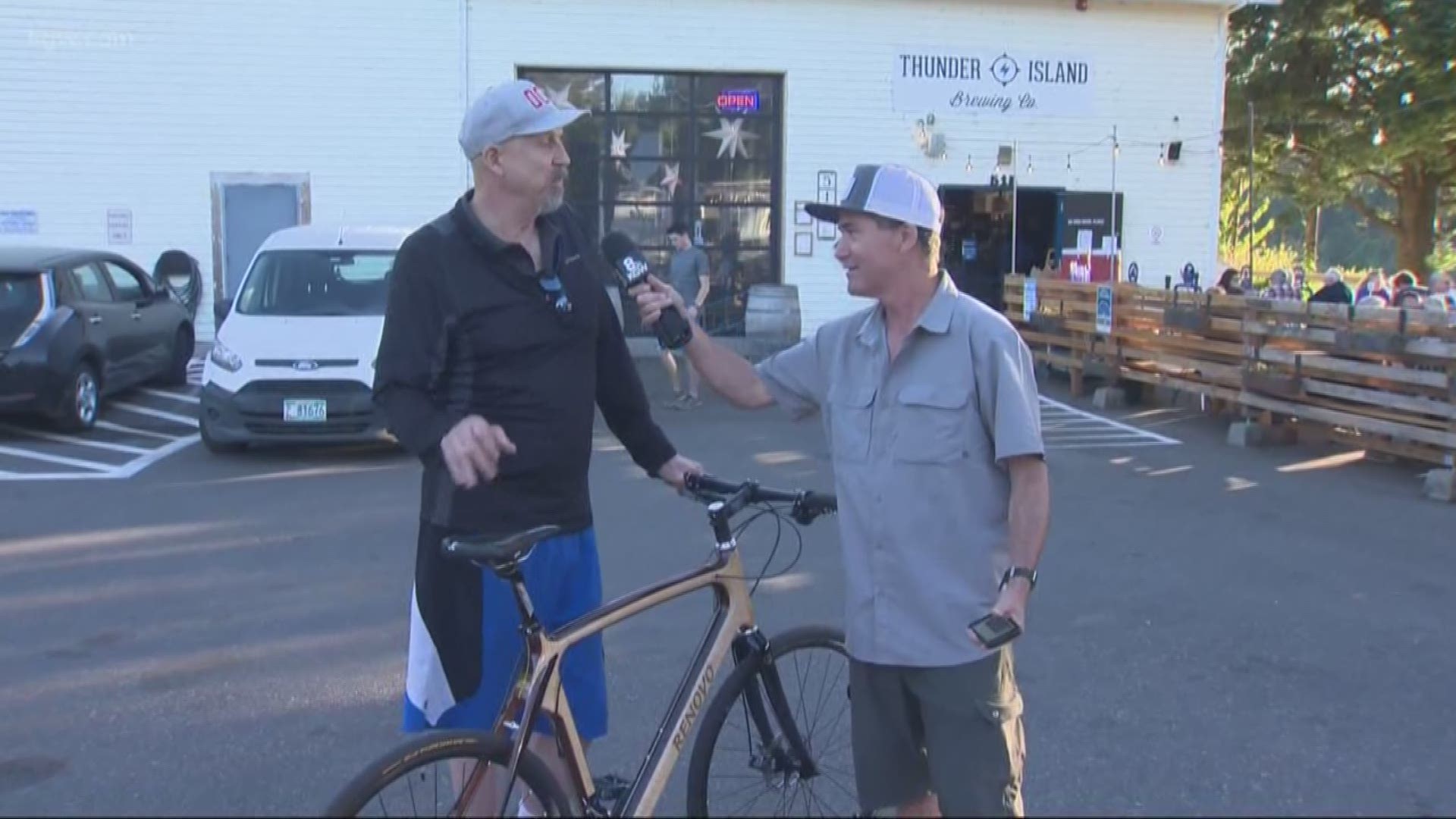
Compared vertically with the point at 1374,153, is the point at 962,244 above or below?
below

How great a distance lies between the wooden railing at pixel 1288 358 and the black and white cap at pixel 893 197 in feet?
26.4

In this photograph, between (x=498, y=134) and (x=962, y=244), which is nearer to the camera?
(x=498, y=134)

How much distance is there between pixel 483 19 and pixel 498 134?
15975mm

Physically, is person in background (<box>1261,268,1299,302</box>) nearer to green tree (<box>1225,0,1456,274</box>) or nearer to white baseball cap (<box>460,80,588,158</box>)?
green tree (<box>1225,0,1456,274</box>)

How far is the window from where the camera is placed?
18.9 metres

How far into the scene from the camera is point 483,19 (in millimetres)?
18234

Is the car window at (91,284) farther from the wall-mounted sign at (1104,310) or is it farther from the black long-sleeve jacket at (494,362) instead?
the black long-sleeve jacket at (494,362)

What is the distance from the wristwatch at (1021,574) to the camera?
115 inches

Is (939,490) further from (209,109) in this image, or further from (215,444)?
(209,109)

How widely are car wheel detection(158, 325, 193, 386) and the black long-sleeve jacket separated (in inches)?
476

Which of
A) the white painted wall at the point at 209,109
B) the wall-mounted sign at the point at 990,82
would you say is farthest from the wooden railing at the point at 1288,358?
the white painted wall at the point at 209,109

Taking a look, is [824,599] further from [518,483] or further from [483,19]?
[483,19]

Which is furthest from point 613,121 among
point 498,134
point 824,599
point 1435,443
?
point 498,134

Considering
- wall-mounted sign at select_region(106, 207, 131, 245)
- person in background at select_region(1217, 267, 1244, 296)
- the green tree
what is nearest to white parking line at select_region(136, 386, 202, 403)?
wall-mounted sign at select_region(106, 207, 131, 245)
